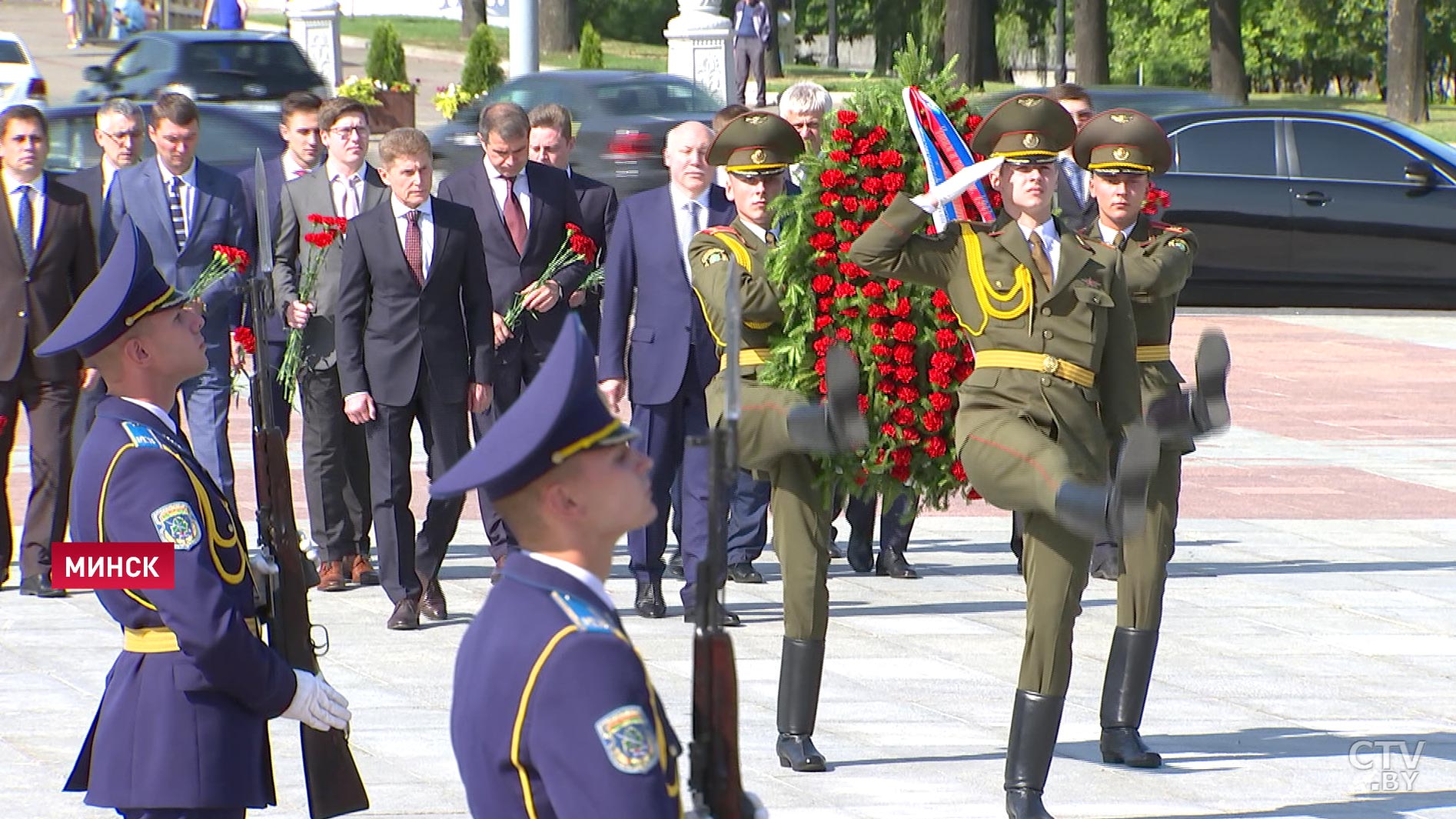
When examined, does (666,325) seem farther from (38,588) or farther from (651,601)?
(38,588)

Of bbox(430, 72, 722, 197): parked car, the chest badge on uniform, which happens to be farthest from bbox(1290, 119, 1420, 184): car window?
the chest badge on uniform

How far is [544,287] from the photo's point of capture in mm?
9711

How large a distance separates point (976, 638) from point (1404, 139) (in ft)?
37.7

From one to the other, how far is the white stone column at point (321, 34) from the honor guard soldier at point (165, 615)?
36249 mm

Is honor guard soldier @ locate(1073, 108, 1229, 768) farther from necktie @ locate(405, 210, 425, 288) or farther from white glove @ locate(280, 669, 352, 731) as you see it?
white glove @ locate(280, 669, 352, 731)

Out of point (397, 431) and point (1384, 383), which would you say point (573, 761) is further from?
point (1384, 383)

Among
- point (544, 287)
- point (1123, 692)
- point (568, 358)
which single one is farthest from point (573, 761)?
point (544, 287)

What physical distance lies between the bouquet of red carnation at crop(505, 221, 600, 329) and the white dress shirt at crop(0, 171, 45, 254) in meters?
2.06

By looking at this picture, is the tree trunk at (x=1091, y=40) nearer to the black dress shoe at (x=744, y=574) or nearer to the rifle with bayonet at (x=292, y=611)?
the black dress shoe at (x=744, y=574)

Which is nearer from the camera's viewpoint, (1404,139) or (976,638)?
(976,638)

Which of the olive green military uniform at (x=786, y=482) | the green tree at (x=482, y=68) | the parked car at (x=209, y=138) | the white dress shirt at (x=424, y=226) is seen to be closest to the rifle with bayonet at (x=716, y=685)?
the olive green military uniform at (x=786, y=482)

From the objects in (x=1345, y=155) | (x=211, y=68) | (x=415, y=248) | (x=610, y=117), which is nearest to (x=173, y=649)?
(x=415, y=248)

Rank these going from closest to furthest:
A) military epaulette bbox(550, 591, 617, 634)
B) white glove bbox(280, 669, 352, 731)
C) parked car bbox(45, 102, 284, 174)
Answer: military epaulette bbox(550, 591, 617, 634) < white glove bbox(280, 669, 352, 731) < parked car bbox(45, 102, 284, 174)

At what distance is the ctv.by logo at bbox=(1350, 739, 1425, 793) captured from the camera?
6.70 m
